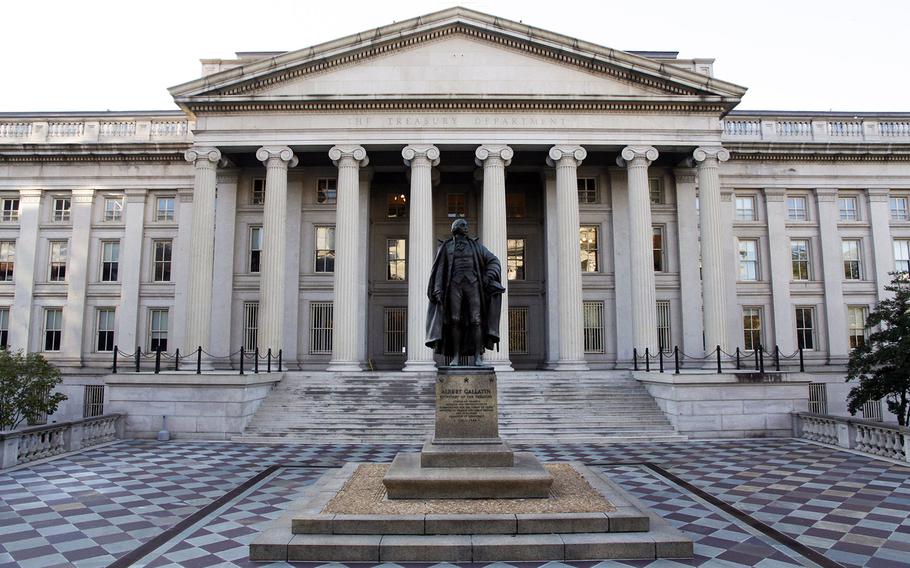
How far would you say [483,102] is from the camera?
2472 centimetres

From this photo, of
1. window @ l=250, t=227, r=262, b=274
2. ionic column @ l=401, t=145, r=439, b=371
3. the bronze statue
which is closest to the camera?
the bronze statue

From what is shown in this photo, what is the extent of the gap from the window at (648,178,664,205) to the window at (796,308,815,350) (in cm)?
881

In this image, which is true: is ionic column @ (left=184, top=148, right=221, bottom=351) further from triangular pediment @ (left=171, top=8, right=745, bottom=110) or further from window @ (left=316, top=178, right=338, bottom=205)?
window @ (left=316, top=178, right=338, bottom=205)

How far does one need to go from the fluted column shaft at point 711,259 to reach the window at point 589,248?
5.22 m

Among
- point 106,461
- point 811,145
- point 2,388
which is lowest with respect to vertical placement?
point 106,461

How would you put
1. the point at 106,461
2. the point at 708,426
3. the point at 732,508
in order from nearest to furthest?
the point at 732,508 → the point at 106,461 → the point at 708,426

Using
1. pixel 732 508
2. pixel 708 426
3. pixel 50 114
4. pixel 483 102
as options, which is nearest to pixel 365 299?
pixel 483 102

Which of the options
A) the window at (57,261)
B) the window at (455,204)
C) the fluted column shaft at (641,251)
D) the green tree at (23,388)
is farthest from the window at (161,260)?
the fluted column shaft at (641,251)

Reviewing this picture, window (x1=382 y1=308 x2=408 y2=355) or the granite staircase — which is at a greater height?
window (x1=382 y1=308 x2=408 y2=355)

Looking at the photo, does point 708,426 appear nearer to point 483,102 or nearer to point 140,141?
point 483,102

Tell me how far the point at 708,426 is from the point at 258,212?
68.8 ft

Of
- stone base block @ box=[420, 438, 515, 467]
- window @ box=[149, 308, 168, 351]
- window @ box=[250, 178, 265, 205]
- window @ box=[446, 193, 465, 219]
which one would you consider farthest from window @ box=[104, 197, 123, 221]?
Result: stone base block @ box=[420, 438, 515, 467]

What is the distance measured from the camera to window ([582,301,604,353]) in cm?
2780

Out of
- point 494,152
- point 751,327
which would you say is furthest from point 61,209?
point 751,327
